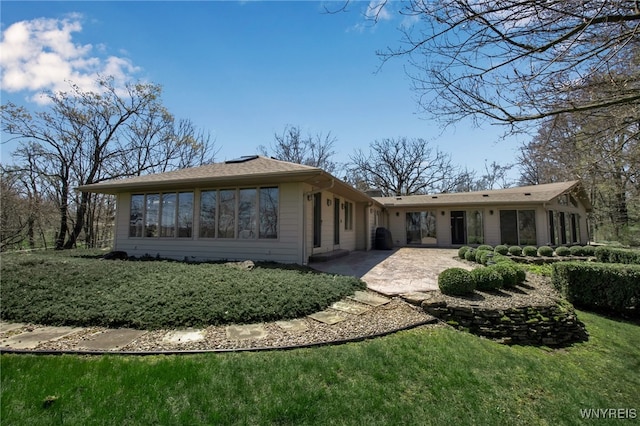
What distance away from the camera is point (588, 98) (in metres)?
3.79

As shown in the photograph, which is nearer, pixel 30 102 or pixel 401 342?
pixel 401 342

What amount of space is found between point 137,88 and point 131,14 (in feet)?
40.9

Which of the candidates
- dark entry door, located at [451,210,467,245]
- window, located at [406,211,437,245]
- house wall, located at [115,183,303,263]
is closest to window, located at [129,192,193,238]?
house wall, located at [115,183,303,263]

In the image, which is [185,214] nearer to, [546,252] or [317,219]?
[317,219]

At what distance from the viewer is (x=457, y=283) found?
5168mm

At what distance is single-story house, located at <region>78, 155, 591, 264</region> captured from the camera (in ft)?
26.7

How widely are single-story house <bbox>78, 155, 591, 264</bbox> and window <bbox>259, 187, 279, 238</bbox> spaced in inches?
1.1

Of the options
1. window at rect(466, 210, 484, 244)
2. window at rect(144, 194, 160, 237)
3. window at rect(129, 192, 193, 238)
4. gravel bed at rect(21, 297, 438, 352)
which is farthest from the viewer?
window at rect(466, 210, 484, 244)

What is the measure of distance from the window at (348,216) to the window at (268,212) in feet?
14.6

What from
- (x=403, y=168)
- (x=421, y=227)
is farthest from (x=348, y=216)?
(x=403, y=168)

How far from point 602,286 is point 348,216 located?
805 cm

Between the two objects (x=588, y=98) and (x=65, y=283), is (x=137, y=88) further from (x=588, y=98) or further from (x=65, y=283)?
(x=588, y=98)

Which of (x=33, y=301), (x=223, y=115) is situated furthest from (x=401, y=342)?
(x=223, y=115)
